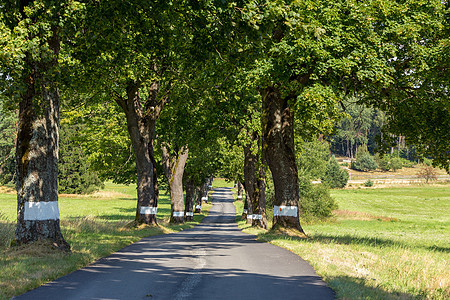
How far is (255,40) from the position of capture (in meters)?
10.9

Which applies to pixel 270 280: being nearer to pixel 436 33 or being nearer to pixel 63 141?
pixel 436 33

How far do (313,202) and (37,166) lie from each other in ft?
139

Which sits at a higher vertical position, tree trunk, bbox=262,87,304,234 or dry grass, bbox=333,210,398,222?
tree trunk, bbox=262,87,304,234

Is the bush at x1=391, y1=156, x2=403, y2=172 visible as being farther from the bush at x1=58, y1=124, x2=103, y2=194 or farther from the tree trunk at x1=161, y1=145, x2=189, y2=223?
the tree trunk at x1=161, y1=145, x2=189, y2=223

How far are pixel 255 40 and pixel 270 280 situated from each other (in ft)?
17.5

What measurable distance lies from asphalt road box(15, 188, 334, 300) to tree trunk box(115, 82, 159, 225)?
13178mm

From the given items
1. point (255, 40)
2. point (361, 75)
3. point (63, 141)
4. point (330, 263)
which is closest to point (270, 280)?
point (330, 263)

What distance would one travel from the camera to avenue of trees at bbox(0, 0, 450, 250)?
11211 millimetres

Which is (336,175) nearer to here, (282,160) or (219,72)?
(282,160)

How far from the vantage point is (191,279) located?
27.6ft

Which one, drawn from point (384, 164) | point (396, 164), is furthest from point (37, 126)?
point (396, 164)

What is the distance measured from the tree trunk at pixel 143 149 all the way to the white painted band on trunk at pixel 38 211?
13201 millimetres

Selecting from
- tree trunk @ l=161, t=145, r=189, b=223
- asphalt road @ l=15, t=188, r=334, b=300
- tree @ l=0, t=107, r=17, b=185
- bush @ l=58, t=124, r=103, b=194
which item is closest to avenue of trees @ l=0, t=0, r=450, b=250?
asphalt road @ l=15, t=188, r=334, b=300

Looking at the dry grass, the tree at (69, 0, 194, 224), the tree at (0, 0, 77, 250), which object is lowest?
the dry grass
